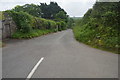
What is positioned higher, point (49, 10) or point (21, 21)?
point (49, 10)

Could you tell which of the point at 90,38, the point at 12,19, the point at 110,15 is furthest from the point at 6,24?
the point at 110,15

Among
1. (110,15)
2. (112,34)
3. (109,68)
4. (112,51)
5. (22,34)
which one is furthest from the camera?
(22,34)

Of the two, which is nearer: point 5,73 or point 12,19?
point 5,73

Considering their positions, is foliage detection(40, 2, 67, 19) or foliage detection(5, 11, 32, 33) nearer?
foliage detection(5, 11, 32, 33)

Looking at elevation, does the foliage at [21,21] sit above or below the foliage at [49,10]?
below

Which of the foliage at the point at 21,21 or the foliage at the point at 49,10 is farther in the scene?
the foliage at the point at 49,10

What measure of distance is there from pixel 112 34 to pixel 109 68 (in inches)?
232

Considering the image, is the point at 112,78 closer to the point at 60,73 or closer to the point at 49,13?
the point at 60,73

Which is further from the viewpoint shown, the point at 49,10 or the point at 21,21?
the point at 49,10

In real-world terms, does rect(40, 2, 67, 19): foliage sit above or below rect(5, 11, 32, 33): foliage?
above

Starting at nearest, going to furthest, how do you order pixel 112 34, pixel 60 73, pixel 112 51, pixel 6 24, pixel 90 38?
1. pixel 60 73
2. pixel 112 51
3. pixel 112 34
4. pixel 90 38
5. pixel 6 24

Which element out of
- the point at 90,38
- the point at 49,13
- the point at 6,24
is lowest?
the point at 90,38

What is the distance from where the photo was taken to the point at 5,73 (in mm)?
4977

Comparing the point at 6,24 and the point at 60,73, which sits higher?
the point at 6,24
